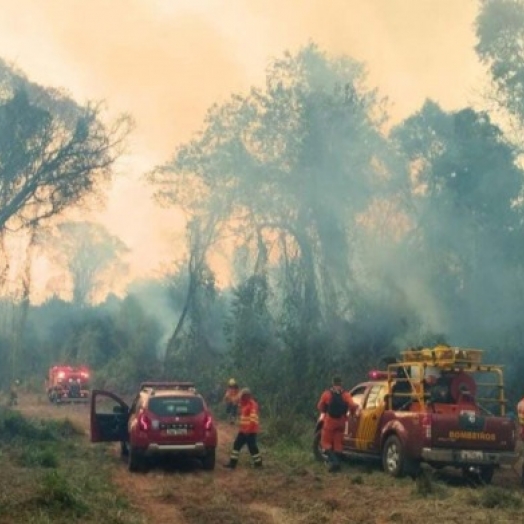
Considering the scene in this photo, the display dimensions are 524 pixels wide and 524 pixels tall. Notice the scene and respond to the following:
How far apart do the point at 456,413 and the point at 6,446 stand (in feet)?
40.0

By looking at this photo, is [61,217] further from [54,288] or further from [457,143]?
[54,288]

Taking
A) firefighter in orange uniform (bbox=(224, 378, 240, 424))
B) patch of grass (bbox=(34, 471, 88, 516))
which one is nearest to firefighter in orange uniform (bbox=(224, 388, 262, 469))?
patch of grass (bbox=(34, 471, 88, 516))

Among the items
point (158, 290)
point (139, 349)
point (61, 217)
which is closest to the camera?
point (61, 217)

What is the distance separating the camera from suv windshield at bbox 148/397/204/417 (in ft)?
53.2

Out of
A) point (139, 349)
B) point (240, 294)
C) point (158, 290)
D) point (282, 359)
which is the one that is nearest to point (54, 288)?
point (158, 290)

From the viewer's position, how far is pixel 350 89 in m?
34.3

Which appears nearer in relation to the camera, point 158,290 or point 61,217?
point 61,217

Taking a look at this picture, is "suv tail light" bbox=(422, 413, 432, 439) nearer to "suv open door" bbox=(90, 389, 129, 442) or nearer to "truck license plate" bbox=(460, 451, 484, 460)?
"truck license plate" bbox=(460, 451, 484, 460)

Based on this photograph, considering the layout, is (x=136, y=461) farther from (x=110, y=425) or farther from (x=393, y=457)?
(x=393, y=457)

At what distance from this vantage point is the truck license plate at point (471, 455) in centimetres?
1380

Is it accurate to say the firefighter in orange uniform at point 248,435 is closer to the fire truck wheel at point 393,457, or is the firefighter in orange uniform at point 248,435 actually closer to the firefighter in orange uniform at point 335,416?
the firefighter in orange uniform at point 335,416

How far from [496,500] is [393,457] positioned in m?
3.28

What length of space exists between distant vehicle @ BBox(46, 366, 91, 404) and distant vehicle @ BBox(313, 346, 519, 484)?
1043 inches

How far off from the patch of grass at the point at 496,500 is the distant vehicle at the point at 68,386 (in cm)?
3113
